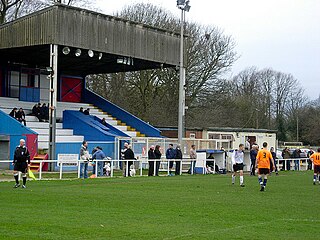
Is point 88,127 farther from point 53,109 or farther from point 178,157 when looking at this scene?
point 178,157

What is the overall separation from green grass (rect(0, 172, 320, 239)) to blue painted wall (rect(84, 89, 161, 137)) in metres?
25.5

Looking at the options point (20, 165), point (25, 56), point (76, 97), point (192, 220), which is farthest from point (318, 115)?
point (192, 220)

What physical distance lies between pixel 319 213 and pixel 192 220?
154 inches

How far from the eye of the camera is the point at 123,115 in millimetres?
51312

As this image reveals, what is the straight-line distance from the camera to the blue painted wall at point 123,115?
4953cm

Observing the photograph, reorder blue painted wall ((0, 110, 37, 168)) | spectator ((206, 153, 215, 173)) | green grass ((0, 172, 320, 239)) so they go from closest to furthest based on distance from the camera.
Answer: green grass ((0, 172, 320, 239)) → blue painted wall ((0, 110, 37, 168)) → spectator ((206, 153, 215, 173))

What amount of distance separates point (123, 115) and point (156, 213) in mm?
35887

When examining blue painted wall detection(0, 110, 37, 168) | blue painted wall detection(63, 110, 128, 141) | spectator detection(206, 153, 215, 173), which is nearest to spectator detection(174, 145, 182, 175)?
spectator detection(206, 153, 215, 173)

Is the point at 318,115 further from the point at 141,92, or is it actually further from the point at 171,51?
the point at 171,51

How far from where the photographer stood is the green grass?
12289 mm

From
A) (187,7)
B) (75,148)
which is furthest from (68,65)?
(187,7)

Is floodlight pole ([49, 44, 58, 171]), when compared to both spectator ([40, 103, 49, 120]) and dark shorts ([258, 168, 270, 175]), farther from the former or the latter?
dark shorts ([258, 168, 270, 175])

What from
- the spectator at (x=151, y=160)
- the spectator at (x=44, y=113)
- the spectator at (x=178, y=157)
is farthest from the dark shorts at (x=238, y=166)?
the spectator at (x=44, y=113)

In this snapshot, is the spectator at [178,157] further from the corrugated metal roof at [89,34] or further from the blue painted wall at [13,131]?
the corrugated metal roof at [89,34]
